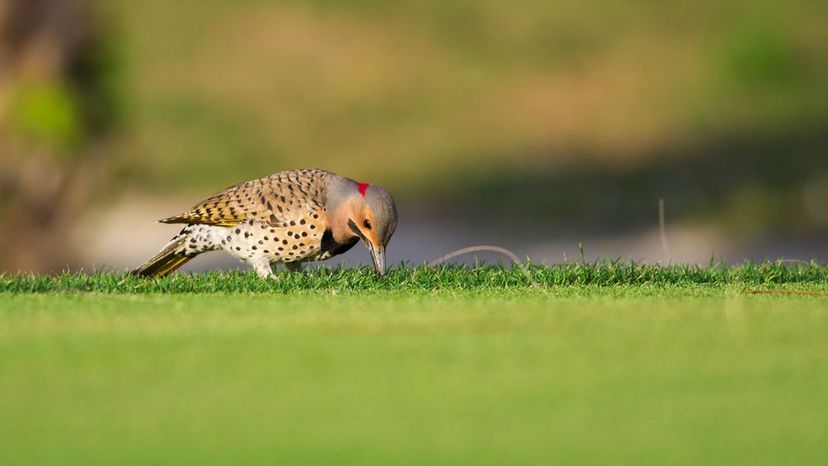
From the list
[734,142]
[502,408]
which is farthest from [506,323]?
[734,142]

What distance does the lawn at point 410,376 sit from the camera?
17.8ft

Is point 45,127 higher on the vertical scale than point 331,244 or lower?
higher

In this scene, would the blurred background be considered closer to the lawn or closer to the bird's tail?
the bird's tail

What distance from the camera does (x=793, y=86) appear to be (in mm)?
35219

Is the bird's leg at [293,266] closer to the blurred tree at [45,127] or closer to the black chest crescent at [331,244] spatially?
the black chest crescent at [331,244]

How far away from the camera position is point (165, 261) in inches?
420

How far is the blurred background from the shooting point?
95.3 feet

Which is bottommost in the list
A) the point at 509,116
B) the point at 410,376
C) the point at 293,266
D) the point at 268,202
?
the point at 410,376

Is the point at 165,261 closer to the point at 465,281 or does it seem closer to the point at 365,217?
the point at 365,217

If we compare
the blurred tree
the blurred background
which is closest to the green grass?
the blurred tree

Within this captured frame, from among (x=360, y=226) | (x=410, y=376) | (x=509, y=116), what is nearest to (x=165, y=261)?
(x=360, y=226)

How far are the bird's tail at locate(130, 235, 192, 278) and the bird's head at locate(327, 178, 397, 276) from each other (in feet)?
3.75

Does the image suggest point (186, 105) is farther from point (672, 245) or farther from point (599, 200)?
point (672, 245)

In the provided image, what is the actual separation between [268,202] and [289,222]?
0.83 ft
